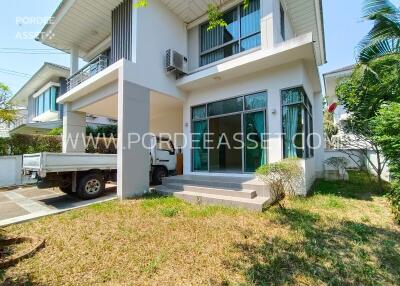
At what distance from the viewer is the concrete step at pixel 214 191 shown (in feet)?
18.9

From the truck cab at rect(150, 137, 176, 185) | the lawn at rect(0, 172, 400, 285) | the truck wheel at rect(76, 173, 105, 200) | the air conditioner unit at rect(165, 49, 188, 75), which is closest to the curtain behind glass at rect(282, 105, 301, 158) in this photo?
the lawn at rect(0, 172, 400, 285)

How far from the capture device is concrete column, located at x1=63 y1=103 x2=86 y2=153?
34.1 feet

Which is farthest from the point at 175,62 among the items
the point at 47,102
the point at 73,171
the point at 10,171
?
the point at 47,102

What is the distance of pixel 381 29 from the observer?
4719 mm

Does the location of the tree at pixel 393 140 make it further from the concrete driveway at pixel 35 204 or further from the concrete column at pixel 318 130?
the concrete driveway at pixel 35 204

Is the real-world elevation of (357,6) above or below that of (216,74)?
above

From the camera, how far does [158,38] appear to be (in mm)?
7910

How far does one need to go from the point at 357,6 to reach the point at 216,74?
4147mm

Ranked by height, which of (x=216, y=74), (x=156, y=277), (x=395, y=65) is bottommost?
(x=156, y=277)

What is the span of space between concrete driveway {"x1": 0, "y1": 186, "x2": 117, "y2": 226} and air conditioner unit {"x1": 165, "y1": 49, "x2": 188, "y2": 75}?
5.03 meters

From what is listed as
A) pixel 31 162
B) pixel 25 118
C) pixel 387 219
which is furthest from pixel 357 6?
pixel 25 118

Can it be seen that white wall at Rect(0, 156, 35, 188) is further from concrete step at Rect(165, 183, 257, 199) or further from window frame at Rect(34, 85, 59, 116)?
concrete step at Rect(165, 183, 257, 199)

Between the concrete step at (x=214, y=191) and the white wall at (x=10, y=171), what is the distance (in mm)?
7777

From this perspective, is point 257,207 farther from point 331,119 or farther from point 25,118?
point 25,118
